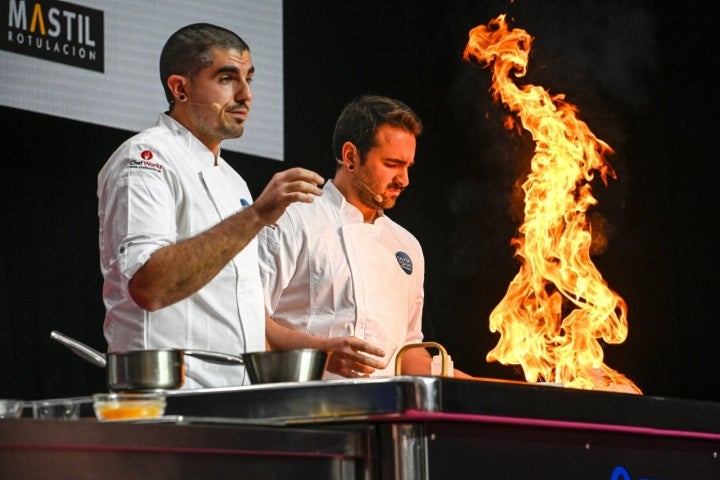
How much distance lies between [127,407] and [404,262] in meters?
2.14

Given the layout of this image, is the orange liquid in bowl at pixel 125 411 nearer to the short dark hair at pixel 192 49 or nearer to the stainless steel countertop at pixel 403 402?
the stainless steel countertop at pixel 403 402

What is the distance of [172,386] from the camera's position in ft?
5.75

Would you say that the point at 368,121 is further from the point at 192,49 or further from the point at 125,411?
the point at 125,411

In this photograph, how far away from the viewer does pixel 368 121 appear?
3.59 meters

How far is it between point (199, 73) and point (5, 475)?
151cm

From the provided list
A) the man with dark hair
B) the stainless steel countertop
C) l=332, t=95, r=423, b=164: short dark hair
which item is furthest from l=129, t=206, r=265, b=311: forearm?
l=332, t=95, r=423, b=164: short dark hair

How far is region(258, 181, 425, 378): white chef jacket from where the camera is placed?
3352mm

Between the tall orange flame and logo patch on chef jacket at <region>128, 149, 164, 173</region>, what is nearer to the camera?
logo patch on chef jacket at <region>128, 149, 164, 173</region>

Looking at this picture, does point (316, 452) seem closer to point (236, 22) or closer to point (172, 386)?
point (172, 386)

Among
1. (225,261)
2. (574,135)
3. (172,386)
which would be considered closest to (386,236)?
(574,135)

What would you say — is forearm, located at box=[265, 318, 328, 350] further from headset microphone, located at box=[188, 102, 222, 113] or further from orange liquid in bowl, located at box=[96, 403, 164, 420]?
orange liquid in bowl, located at box=[96, 403, 164, 420]

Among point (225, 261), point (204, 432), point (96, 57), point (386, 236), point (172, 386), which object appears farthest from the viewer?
point (386, 236)

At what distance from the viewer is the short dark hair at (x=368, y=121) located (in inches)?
141

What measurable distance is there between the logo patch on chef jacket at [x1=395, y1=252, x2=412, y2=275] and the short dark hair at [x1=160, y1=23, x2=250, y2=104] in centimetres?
109
